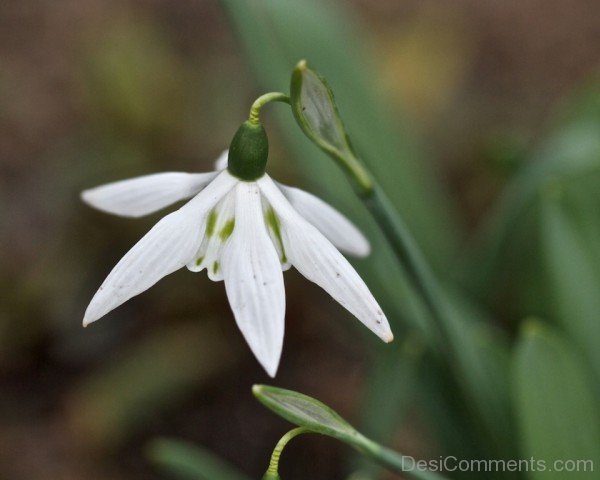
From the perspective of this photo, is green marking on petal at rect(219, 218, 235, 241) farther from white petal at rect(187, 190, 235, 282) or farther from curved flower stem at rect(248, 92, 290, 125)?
curved flower stem at rect(248, 92, 290, 125)

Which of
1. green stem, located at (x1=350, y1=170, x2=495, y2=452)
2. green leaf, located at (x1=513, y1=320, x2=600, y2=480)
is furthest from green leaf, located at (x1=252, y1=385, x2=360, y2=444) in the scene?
green leaf, located at (x1=513, y1=320, x2=600, y2=480)

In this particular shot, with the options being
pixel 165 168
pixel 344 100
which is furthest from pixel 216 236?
pixel 165 168

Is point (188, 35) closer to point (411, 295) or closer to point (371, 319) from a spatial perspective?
point (411, 295)

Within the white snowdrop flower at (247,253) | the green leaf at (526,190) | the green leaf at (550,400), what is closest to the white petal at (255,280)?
the white snowdrop flower at (247,253)

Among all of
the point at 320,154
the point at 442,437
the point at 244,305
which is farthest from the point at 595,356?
the point at 244,305

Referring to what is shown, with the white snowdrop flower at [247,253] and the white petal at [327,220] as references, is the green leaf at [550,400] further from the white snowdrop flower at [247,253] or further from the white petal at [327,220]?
the white snowdrop flower at [247,253]

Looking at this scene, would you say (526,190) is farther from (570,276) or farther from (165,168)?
(165,168)
